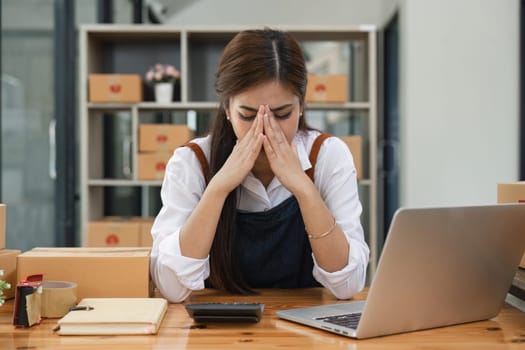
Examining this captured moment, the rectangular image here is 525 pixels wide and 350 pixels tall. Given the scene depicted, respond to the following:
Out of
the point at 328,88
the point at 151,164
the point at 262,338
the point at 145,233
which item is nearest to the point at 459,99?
the point at 328,88

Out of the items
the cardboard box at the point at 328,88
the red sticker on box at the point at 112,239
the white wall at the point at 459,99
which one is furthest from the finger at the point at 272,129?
the white wall at the point at 459,99

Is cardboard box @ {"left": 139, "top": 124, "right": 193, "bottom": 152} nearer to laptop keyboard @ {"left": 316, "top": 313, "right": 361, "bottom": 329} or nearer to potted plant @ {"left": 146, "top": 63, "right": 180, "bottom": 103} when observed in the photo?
potted plant @ {"left": 146, "top": 63, "right": 180, "bottom": 103}

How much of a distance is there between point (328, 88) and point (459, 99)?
968 mm

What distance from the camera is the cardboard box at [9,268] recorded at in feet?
4.78

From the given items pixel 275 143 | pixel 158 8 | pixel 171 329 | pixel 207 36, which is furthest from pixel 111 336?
pixel 158 8

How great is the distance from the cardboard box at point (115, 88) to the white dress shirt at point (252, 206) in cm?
212

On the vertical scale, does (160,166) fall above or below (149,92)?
below

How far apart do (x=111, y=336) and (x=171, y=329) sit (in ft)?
0.34

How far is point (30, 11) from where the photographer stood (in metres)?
4.13

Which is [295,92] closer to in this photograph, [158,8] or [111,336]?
[111,336]

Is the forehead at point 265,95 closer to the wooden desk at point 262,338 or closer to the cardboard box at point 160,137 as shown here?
the wooden desk at point 262,338

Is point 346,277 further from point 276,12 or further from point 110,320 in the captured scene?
point 276,12

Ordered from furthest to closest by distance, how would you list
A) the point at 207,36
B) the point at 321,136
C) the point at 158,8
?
the point at 158,8 → the point at 207,36 → the point at 321,136

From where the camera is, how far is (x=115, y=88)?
3.82 m
